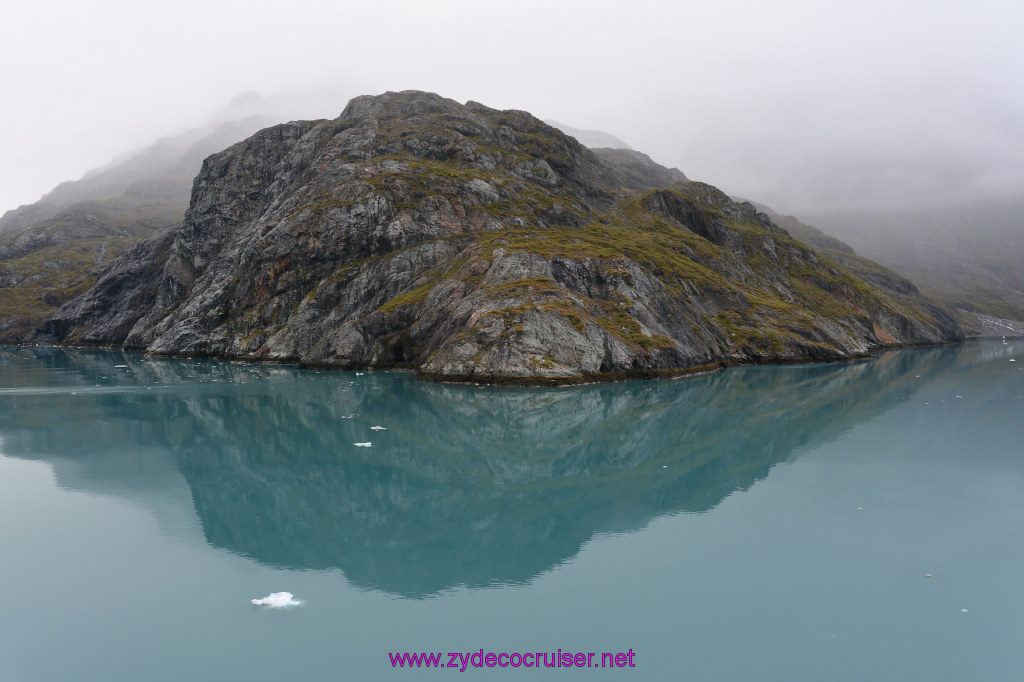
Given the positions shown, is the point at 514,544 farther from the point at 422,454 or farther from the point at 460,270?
the point at 460,270

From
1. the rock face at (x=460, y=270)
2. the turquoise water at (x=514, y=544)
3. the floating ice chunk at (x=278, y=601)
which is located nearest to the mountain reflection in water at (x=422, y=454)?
the turquoise water at (x=514, y=544)

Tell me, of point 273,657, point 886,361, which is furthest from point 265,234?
point 886,361

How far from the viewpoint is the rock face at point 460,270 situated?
7681 centimetres

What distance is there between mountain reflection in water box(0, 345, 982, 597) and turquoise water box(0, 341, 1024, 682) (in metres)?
0.22

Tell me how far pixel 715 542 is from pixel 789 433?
2659 cm

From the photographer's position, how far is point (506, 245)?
309 feet

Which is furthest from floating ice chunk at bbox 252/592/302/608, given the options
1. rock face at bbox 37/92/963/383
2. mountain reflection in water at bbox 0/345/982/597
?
rock face at bbox 37/92/963/383

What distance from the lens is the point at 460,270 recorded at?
9025 centimetres

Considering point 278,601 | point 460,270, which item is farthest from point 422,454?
point 460,270

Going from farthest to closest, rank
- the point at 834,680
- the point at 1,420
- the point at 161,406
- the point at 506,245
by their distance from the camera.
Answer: the point at 506,245 → the point at 161,406 → the point at 1,420 → the point at 834,680

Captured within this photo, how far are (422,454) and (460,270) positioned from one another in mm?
57148

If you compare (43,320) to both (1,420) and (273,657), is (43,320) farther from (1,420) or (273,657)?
(273,657)

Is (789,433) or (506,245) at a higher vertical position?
(506,245)

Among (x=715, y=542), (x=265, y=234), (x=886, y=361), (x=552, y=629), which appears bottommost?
(x=886, y=361)
